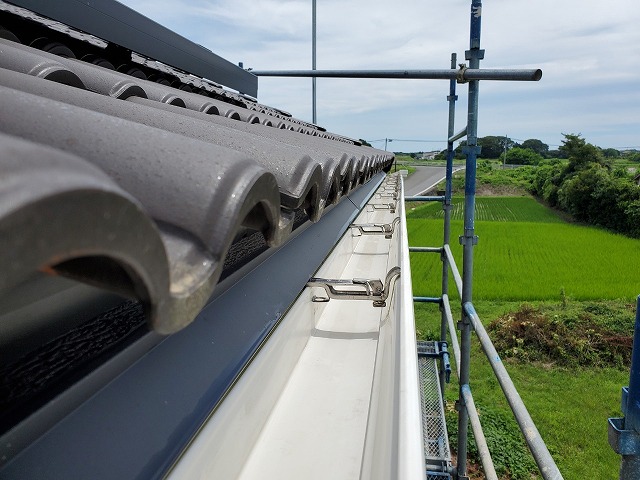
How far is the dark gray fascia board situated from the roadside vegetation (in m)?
5.38

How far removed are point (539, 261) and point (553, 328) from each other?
20.6ft

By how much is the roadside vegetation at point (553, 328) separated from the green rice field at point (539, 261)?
0.03m

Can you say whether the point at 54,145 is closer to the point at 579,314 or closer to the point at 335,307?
the point at 335,307

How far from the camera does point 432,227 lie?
70.1 feet

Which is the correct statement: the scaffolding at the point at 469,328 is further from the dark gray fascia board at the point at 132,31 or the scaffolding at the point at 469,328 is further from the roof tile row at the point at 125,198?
the roof tile row at the point at 125,198

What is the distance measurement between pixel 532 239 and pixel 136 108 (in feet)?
67.4

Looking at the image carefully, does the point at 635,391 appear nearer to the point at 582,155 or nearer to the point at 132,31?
the point at 132,31

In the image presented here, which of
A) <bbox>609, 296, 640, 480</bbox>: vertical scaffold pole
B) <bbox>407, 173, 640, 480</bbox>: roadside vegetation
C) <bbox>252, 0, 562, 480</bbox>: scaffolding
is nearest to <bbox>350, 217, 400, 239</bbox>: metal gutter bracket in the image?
<bbox>252, 0, 562, 480</bbox>: scaffolding

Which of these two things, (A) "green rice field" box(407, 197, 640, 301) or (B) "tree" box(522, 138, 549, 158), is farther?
(B) "tree" box(522, 138, 549, 158)

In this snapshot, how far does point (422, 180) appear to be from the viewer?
4106 cm

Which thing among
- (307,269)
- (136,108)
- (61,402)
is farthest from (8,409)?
(307,269)

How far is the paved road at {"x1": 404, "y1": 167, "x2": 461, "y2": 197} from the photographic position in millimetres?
34959

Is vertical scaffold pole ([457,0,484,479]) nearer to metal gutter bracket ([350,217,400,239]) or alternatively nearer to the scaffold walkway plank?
the scaffold walkway plank

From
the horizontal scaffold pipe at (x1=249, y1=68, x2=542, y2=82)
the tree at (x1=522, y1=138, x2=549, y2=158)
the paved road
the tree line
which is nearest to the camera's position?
the horizontal scaffold pipe at (x1=249, y1=68, x2=542, y2=82)
